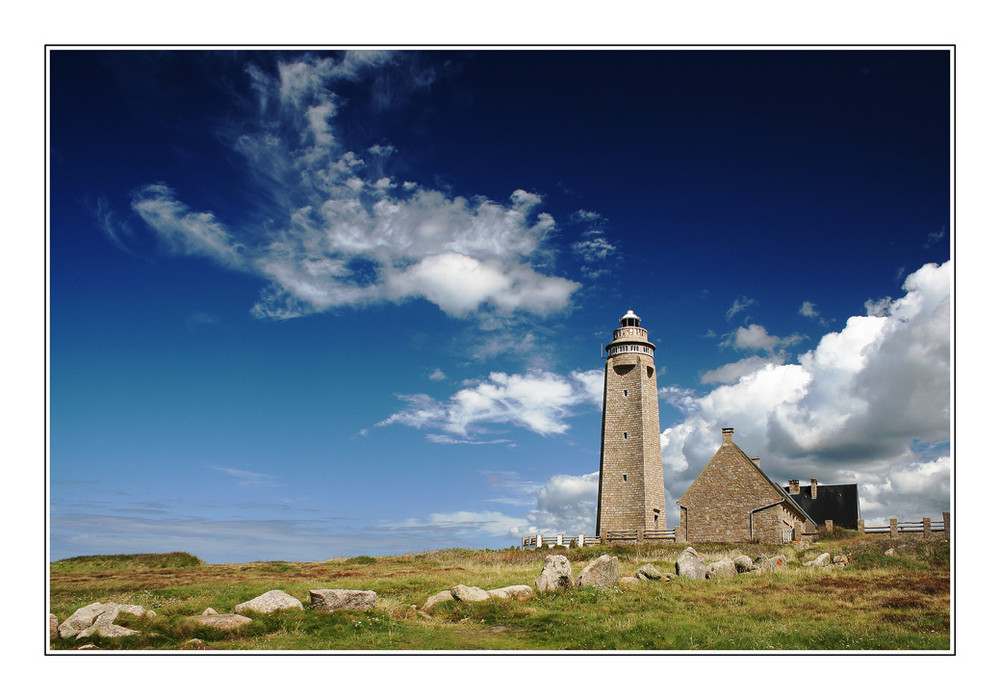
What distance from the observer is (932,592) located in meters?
18.6

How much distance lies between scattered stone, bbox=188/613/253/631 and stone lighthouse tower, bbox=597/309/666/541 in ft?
114

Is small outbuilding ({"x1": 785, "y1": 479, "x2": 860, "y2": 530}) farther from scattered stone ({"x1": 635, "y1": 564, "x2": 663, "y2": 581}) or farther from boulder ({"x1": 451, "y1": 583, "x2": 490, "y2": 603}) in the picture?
boulder ({"x1": 451, "y1": 583, "x2": 490, "y2": 603})

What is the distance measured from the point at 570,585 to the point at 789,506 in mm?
28638

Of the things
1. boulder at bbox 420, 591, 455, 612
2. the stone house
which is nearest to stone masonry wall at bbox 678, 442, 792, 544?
the stone house

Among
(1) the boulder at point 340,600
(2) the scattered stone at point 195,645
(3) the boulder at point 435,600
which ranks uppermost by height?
(2) the scattered stone at point 195,645

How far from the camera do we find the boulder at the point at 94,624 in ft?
45.9

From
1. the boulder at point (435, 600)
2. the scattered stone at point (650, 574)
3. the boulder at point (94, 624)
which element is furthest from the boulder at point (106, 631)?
the scattered stone at point (650, 574)

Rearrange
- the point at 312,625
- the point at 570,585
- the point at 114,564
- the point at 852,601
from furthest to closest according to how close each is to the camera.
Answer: the point at 114,564
the point at 570,585
the point at 852,601
the point at 312,625

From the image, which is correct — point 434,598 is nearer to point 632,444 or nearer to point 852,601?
point 852,601

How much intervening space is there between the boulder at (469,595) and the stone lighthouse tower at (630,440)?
28.8 m

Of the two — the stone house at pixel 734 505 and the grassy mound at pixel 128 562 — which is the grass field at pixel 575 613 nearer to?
the grassy mound at pixel 128 562

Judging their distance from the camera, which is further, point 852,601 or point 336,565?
point 336,565

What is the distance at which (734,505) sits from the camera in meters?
42.9
